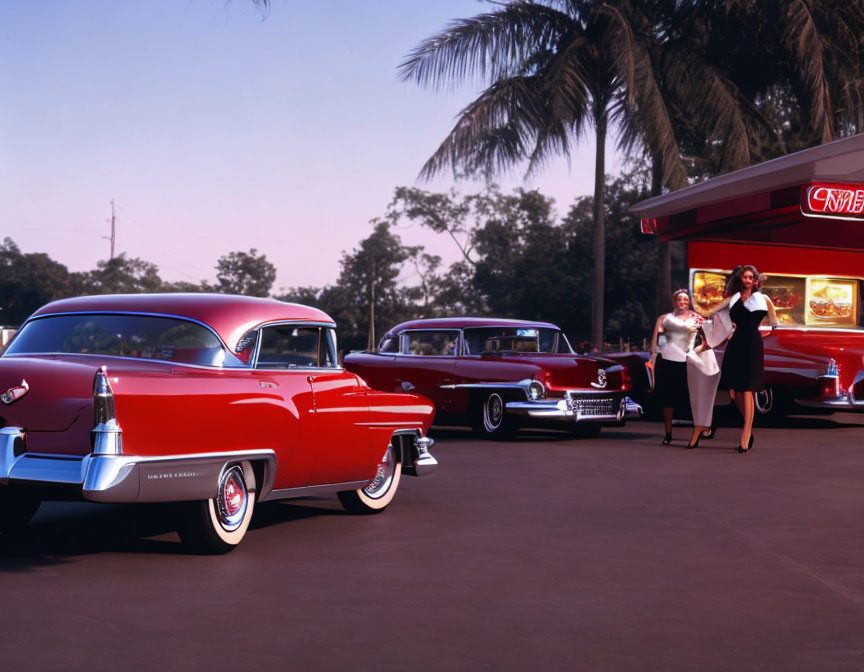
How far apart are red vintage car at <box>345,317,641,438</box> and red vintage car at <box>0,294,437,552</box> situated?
6147 mm

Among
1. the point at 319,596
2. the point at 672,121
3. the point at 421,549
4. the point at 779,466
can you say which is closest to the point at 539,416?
the point at 779,466

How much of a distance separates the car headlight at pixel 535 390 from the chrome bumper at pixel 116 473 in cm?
848

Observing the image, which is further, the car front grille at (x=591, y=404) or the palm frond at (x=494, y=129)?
the palm frond at (x=494, y=129)

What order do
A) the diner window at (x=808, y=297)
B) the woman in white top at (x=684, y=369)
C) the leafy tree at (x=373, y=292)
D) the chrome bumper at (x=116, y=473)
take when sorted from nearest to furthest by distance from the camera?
1. the chrome bumper at (x=116, y=473)
2. the woman in white top at (x=684, y=369)
3. the diner window at (x=808, y=297)
4. the leafy tree at (x=373, y=292)

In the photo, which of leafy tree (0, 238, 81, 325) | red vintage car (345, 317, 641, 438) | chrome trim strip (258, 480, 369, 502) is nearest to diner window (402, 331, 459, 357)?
red vintage car (345, 317, 641, 438)

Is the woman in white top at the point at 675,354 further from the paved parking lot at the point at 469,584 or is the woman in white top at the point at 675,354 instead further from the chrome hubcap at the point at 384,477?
the chrome hubcap at the point at 384,477

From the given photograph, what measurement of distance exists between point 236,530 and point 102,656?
8.00ft

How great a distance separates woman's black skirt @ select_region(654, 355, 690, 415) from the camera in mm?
14758

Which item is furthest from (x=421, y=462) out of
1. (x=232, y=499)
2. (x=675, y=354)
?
(x=675, y=354)

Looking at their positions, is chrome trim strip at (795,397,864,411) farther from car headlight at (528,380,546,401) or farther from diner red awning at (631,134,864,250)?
car headlight at (528,380,546,401)

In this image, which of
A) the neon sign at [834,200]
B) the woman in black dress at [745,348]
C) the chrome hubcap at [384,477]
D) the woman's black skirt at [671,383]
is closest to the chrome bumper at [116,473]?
the chrome hubcap at [384,477]

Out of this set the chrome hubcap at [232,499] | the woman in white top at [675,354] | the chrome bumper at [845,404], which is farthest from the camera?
the chrome bumper at [845,404]

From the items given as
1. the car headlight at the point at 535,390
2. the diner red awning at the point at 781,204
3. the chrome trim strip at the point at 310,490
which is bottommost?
the chrome trim strip at the point at 310,490

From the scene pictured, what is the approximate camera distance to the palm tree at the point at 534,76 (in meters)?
26.7
